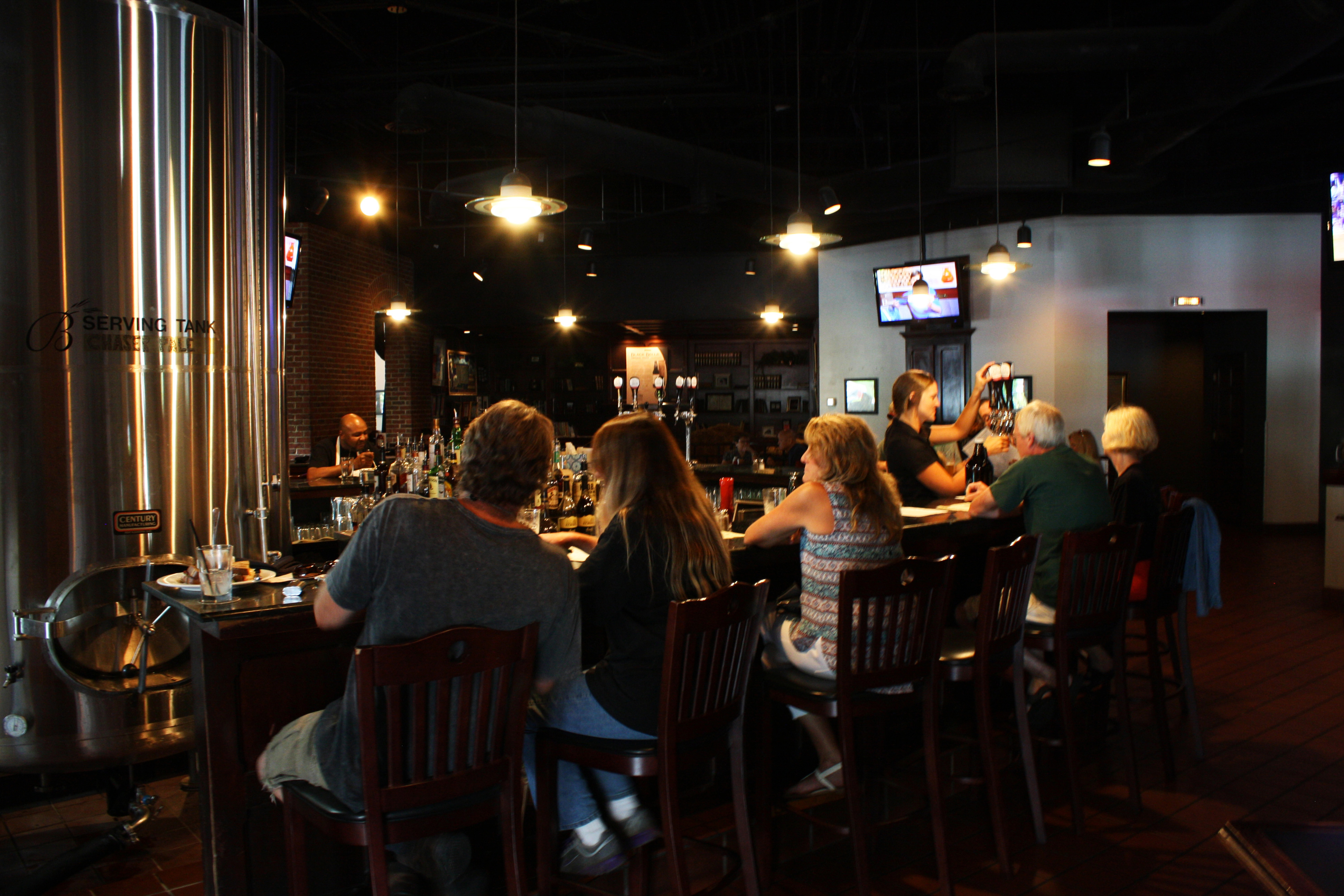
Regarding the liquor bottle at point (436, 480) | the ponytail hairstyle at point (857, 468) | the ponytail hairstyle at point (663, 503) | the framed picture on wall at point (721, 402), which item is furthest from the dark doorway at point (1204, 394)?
the ponytail hairstyle at point (663, 503)

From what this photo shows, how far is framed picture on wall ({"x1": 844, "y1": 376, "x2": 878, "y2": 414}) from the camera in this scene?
11016 millimetres

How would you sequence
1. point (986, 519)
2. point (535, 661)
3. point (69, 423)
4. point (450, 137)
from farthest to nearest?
point (450, 137) < point (986, 519) < point (69, 423) < point (535, 661)

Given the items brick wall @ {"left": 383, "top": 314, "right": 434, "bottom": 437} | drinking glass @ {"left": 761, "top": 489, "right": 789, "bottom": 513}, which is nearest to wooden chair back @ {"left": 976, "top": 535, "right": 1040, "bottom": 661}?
drinking glass @ {"left": 761, "top": 489, "right": 789, "bottom": 513}

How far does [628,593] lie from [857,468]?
919 millimetres

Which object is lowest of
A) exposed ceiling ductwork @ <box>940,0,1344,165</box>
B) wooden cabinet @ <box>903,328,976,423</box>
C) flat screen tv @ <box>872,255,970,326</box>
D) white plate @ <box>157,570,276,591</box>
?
white plate @ <box>157,570,276,591</box>

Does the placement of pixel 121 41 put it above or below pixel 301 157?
below

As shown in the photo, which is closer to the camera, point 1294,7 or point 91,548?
point 91,548

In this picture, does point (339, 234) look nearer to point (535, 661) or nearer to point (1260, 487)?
point (535, 661)

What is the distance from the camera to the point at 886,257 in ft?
35.7

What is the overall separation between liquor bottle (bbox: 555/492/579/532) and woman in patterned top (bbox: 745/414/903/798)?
873 mm

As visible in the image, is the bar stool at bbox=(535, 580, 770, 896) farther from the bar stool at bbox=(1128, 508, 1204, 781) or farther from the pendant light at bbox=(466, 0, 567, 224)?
the pendant light at bbox=(466, 0, 567, 224)

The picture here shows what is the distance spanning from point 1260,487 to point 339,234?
10757mm

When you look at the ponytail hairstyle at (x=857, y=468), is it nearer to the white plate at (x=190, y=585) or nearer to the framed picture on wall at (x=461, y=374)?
the white plate at (x=190, y=585)

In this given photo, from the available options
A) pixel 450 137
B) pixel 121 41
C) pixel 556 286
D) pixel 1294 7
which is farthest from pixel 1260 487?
pixel 121 41
